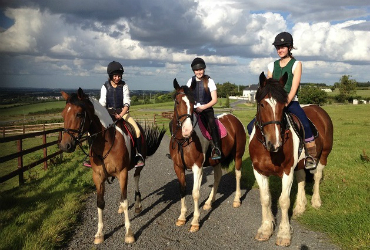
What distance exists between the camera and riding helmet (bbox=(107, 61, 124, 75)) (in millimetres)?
5742

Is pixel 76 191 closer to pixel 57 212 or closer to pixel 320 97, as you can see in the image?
pixel 57 212

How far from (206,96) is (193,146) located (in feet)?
4.13

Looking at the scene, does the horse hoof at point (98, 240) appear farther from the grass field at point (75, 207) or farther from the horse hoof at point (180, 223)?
the horse hoof at point (180, 223)

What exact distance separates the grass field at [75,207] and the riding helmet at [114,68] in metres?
3.03

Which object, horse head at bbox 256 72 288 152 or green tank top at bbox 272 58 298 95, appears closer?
horse head at bbox 256 72 288 152

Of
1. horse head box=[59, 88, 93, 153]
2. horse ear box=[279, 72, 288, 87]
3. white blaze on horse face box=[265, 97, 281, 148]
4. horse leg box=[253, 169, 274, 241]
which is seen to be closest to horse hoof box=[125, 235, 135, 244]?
horse head box=[59, 88, 93, 153]

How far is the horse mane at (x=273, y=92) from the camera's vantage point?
13.5 feet

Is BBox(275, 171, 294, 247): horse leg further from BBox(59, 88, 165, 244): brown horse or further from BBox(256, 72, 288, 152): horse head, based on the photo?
→ BBox(59, 88, 165, 244): brown horse

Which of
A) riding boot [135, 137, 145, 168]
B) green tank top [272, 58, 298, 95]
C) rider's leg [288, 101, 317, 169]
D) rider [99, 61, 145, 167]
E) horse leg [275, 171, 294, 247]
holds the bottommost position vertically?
horse leg [275, 171, 294, 247]

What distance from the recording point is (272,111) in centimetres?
412

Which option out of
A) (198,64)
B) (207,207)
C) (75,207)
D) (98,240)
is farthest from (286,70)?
(75,207)

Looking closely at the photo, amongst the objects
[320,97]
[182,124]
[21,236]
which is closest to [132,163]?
[182,124]

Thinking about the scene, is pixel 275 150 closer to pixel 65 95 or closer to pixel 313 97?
pixel 65 95

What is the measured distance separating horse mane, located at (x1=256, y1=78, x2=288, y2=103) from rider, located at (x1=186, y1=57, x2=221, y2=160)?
1595mm
